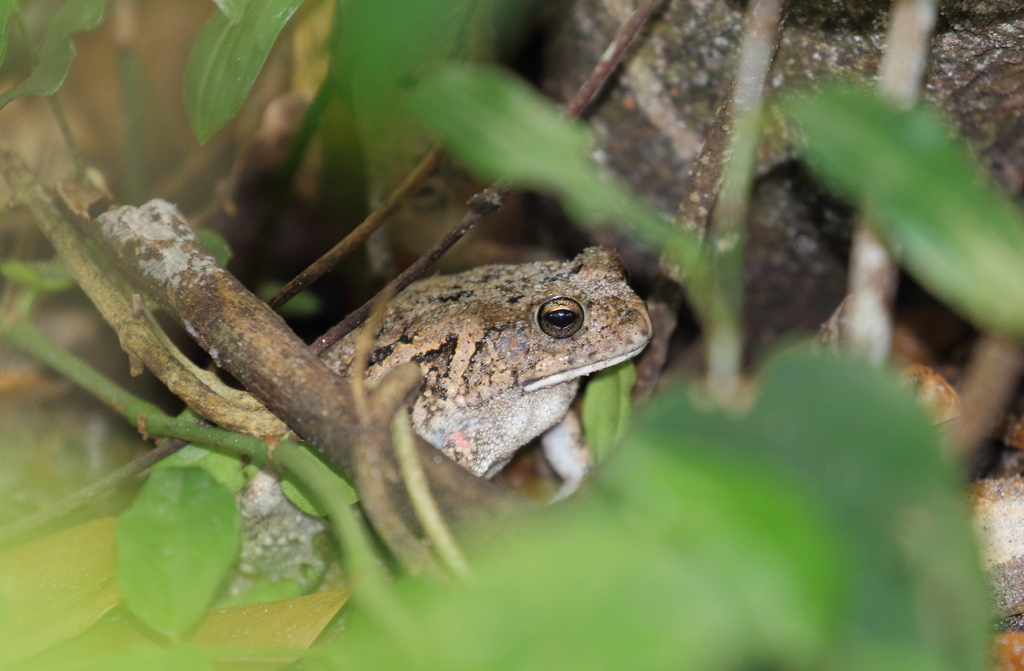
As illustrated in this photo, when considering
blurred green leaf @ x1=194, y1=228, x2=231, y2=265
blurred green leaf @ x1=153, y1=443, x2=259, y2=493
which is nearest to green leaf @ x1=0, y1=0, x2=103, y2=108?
blurred green leaf @ x1=194, y1=228, x2=231, y2=265

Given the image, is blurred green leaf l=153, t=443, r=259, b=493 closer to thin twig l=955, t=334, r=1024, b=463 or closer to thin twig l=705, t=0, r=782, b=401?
thin twig l=705, t=0, r=782, b=401

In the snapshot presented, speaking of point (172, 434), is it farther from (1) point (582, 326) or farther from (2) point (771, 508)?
(2) point (771, 508)

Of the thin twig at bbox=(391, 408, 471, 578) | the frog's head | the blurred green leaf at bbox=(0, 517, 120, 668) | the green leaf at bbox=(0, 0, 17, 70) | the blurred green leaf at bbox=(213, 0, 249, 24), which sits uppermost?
the blurred green leaf at bbox=(213, 0, 249, 24)

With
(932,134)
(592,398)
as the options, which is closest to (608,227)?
(592,398)

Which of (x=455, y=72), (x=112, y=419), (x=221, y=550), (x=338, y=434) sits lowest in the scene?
(x=112, y=419)

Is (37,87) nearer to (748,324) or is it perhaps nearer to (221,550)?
(221,550)

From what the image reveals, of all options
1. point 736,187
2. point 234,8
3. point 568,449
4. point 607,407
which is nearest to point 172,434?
point 234,8
